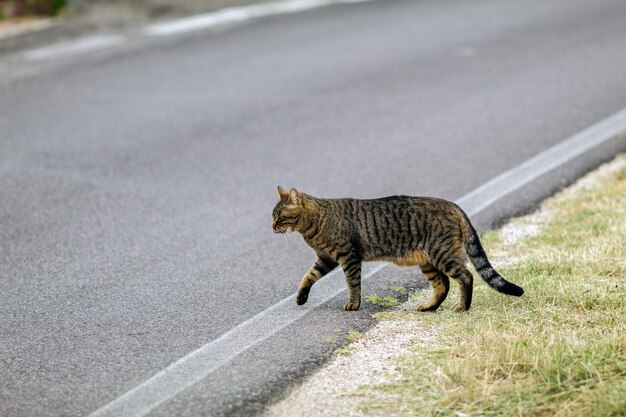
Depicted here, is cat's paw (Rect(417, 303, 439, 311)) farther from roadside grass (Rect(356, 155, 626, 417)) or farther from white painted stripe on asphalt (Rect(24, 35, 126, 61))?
white painted stripe on asphalt (Rect(24, 35, 126, 61))

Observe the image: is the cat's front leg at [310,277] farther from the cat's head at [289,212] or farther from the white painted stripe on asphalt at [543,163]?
the white painted stripe on asphalt at [543,163]

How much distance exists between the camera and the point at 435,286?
5.99 meters

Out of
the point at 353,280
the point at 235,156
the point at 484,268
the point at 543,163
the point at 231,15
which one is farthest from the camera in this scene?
the point at 231,15

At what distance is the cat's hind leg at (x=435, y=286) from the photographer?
19.4 ft

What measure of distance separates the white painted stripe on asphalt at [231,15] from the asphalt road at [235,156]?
457 millimetres

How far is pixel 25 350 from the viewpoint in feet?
17.8

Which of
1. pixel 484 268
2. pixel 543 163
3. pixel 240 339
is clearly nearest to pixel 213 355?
pixel 240 339

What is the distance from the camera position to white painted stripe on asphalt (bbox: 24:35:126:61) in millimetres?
12977

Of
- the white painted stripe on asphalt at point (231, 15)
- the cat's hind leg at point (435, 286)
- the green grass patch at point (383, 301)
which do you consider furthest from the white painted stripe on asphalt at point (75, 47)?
the cat's hind leg at point (435, 286)

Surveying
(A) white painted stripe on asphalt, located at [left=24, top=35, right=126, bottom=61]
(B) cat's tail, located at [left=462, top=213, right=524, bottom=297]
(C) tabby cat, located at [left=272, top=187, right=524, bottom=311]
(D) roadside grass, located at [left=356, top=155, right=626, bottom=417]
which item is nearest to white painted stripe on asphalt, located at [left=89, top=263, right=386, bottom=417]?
(C) tabby cat, located at [left=272, top=187, right=524, bottom=311]

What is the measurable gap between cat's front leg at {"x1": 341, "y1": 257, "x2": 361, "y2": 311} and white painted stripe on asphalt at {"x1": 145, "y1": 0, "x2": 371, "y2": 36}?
899 cm

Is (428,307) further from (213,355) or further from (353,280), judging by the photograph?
(213,355)

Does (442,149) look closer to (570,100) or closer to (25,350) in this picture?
(570,100)

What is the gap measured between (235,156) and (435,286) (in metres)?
3.74
